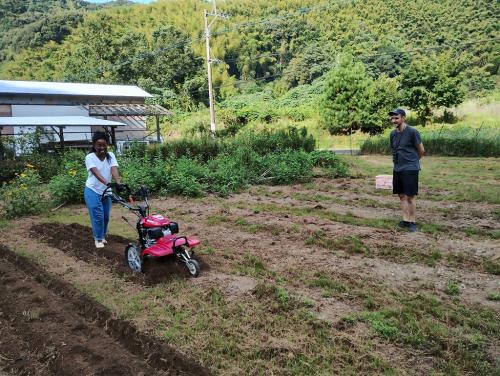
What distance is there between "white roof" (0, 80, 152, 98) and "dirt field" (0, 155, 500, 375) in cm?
2009

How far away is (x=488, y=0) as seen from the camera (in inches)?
1831

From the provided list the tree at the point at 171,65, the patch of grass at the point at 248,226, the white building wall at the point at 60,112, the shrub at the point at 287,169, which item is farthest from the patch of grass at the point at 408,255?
the tree at the point at 171,65

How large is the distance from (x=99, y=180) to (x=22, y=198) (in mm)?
4412

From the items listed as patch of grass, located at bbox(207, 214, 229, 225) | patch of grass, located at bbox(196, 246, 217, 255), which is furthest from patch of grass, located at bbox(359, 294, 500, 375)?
patch of grass, located at bbox(207, 214, 229, 225)

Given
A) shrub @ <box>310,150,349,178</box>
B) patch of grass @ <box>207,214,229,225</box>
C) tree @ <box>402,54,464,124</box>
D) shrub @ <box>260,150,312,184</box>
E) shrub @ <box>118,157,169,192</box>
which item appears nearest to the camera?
patch of grass @ <box>207,214,229,225</box>

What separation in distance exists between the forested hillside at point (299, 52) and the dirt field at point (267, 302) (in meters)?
27.1

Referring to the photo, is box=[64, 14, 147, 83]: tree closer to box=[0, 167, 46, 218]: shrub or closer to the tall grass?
the tall grass

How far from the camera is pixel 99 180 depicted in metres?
5.95

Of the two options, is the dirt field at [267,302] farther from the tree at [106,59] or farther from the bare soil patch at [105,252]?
the tree at [106,59]

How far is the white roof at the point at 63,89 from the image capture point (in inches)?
960

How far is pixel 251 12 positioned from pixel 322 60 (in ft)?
82.8

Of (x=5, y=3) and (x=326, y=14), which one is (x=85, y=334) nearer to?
(x=326, y=14)

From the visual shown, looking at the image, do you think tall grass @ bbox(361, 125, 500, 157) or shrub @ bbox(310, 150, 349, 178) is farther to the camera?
tall grass @ bbox(361, 125, 500, 157)

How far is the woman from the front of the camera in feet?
19.5
